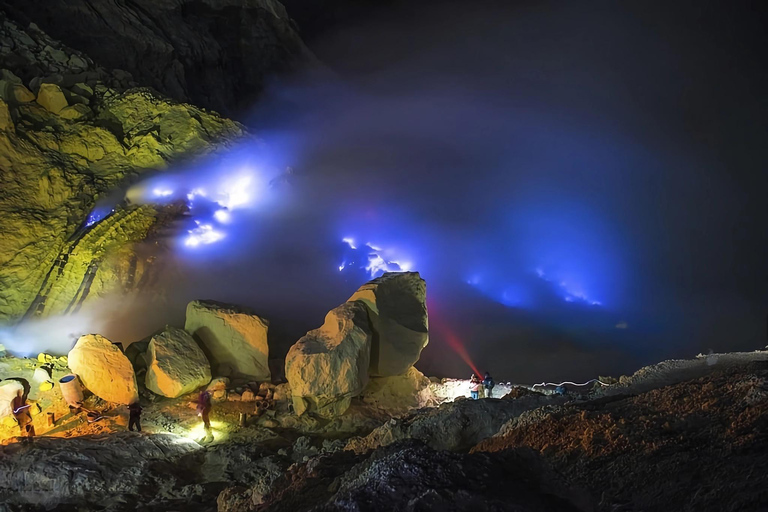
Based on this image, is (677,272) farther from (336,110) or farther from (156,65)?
(156,65)

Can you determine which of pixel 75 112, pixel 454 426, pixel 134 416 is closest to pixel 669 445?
pixel 454 426

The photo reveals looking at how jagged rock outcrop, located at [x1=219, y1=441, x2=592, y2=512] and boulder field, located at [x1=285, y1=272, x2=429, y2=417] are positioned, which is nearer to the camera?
jagged rock outcrop, located at [x1=219, y1=441, x2=592, y2=512]

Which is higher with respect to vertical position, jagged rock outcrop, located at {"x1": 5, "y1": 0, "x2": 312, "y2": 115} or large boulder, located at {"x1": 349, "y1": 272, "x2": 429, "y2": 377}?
jagged rock outcrop, located at {"x1": 5, "y1": 0, "x2": 312, "y2": 115}

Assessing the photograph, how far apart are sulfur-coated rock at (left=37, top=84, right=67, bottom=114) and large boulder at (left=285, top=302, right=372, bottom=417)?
8.30 metres

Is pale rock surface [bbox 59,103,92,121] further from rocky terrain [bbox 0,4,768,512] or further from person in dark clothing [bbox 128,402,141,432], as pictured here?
person in dark clothing [bbox 128,402,141,432]

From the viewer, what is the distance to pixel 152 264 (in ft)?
42.5

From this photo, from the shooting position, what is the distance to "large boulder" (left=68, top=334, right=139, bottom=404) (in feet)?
30.6

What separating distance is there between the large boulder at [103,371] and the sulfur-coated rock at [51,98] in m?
6.01

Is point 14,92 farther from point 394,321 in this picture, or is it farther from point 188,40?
point 394,321

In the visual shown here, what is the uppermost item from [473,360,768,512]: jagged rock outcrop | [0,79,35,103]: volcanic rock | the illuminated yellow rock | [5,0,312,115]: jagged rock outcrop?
[5,0,312,115]: jagged rock outcrop

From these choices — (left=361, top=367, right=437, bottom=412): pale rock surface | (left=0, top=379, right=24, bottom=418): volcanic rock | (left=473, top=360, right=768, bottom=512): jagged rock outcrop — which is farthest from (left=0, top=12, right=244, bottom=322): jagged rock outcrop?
(left=473, top=360, right=768, bottom=512): jagged rock outcrop

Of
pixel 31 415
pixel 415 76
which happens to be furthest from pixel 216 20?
pixel 31 415

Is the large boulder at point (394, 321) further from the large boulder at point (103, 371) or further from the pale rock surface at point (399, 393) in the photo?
the large boulder at point (103, 371)

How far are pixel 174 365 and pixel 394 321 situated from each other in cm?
483
